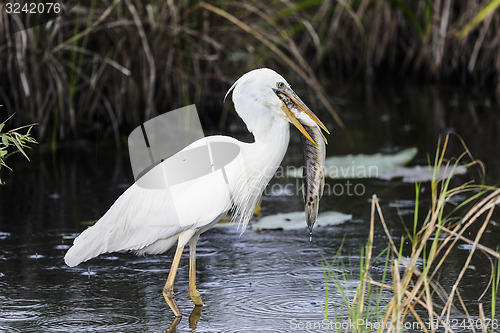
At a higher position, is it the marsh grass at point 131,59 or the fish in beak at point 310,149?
the marsh grass at point 131,59

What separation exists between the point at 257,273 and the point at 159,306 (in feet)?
2.17

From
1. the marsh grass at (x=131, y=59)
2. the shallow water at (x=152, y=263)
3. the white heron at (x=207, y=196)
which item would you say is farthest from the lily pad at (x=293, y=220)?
the marsh grass at (x=131, y=59)

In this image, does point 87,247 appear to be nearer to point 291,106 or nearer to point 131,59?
point 291,106

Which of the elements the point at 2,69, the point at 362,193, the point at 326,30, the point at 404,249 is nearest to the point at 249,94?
the point at 404,249

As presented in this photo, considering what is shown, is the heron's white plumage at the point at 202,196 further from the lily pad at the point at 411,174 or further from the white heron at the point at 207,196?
the lily pad at the point at 411,174

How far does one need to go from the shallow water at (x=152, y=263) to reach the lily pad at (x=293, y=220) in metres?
0.06

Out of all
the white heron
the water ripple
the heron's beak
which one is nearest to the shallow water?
the water ripple

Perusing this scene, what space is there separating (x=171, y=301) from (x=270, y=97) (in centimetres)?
109

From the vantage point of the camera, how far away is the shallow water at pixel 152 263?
3.85 metres

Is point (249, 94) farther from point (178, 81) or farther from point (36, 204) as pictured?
point (178, 81)

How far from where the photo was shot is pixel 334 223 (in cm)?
531

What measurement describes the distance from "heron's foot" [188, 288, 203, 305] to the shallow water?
1.9 inches

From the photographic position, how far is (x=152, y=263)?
187 inches

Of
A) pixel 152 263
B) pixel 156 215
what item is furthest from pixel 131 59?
pixel 156 215
